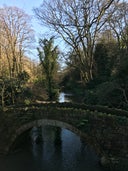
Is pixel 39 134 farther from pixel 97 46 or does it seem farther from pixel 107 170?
pixel 97 46

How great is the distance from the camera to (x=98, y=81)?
32.9m

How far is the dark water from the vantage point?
16734 mm

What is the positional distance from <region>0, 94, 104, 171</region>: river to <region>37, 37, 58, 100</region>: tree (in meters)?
11.4

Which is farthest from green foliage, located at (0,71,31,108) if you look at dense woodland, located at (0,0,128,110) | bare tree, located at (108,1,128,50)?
bare tree, located at (108,1,128,50)

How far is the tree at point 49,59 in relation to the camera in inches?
1296

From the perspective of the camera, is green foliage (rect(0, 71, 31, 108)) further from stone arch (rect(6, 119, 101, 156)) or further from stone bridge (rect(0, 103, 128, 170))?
stone arch (rect(6, 119, 101, 156))

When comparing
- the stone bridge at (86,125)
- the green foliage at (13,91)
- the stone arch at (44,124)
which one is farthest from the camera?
the green foliage at (13,91)

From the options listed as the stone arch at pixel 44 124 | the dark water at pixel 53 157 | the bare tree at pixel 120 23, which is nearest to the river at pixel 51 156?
the dark water at pixel 53 157

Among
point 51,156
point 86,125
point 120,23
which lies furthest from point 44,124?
point 120,23

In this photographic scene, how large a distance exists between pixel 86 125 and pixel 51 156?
3.53m

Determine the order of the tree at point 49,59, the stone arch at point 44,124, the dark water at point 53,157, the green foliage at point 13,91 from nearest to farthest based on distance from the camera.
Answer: the dark water at point 53,157 → the stone arch at point 44,124 → the green foliage at point 13,91 → the tree at point 49,59

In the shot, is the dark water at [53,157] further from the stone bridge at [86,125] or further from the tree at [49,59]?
the tree at [49,59]

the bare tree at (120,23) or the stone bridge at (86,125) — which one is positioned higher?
the bare tree at (120,23)

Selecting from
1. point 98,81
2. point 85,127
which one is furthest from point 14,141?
point 98,81
